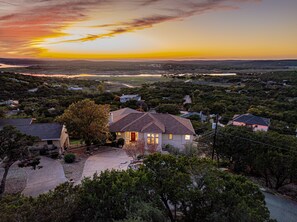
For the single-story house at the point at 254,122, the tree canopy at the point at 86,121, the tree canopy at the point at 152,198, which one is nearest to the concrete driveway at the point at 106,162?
the tree canopy at the point at 86,121

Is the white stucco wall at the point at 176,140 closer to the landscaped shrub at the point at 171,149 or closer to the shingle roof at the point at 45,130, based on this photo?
the landscaped shrub at the point at 171,149

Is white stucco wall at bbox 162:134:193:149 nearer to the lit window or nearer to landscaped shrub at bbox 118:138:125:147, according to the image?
the lit window

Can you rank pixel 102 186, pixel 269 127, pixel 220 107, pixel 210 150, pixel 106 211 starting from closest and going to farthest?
pixel 106 211, pixel 102 186, pixel 210 150, pixel 269 127, pixel 220 107

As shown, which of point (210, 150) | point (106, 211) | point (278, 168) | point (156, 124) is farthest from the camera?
point (156, 124)

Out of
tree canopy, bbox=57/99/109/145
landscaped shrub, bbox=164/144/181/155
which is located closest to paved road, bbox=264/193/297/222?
landscaped shrub, bbox=164/144/181/155

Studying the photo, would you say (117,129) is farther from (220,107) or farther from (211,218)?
(220,107)

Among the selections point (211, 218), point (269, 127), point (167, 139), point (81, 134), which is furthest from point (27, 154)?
point (269, 127)
